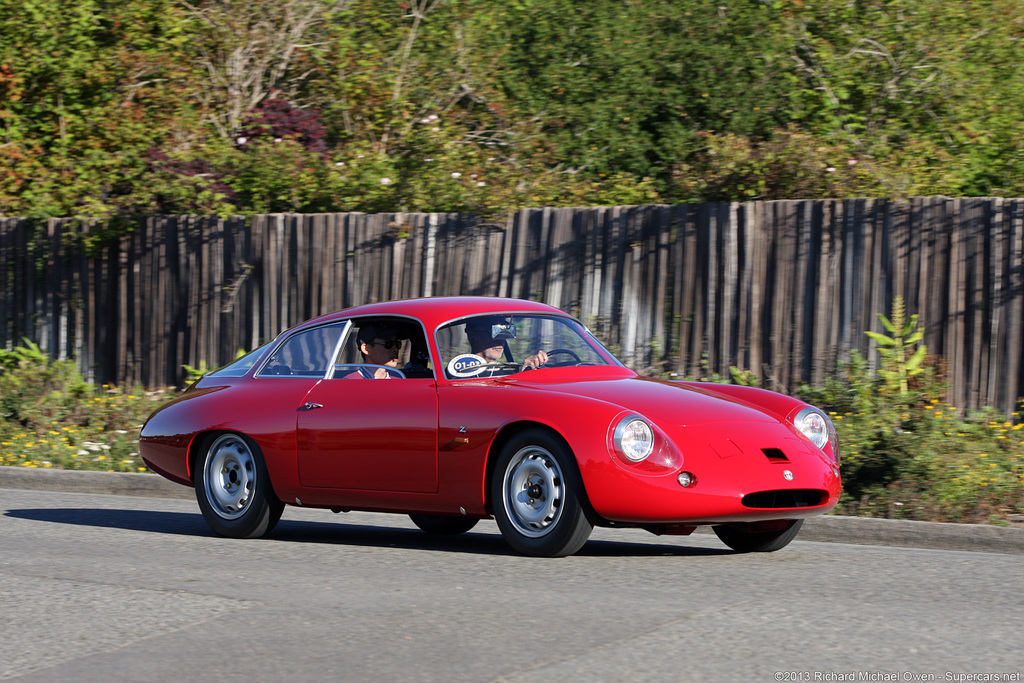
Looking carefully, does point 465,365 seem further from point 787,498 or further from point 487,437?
point 787,498

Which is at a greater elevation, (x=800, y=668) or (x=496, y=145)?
(x=496, y=145)

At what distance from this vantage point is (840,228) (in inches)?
477

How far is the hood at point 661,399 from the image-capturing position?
7023 millimetres

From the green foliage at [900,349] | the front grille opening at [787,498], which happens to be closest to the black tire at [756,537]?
the front grille opening at [787,498]

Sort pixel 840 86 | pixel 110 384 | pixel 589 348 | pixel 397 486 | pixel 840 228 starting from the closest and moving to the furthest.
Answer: pixel 397 486
pixel 589 348
pixel 840 228
pixel 110 384
pixel 840 86

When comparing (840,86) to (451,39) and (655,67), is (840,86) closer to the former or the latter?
(655,67)

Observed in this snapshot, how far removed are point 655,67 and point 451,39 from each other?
3799 mm

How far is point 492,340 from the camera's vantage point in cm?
808

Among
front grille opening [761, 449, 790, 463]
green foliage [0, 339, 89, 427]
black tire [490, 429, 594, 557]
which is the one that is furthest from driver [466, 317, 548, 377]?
green foliage [0, 339, 89, 427]

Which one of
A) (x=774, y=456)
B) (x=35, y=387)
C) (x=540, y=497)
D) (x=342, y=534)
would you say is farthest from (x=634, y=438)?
(x=35, y=387)

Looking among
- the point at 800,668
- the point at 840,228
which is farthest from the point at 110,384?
the point at 800,668

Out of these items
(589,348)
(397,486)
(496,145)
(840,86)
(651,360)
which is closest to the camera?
(397,486)

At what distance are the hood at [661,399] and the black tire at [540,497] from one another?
0.39m

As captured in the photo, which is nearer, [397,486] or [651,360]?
[397,486]
